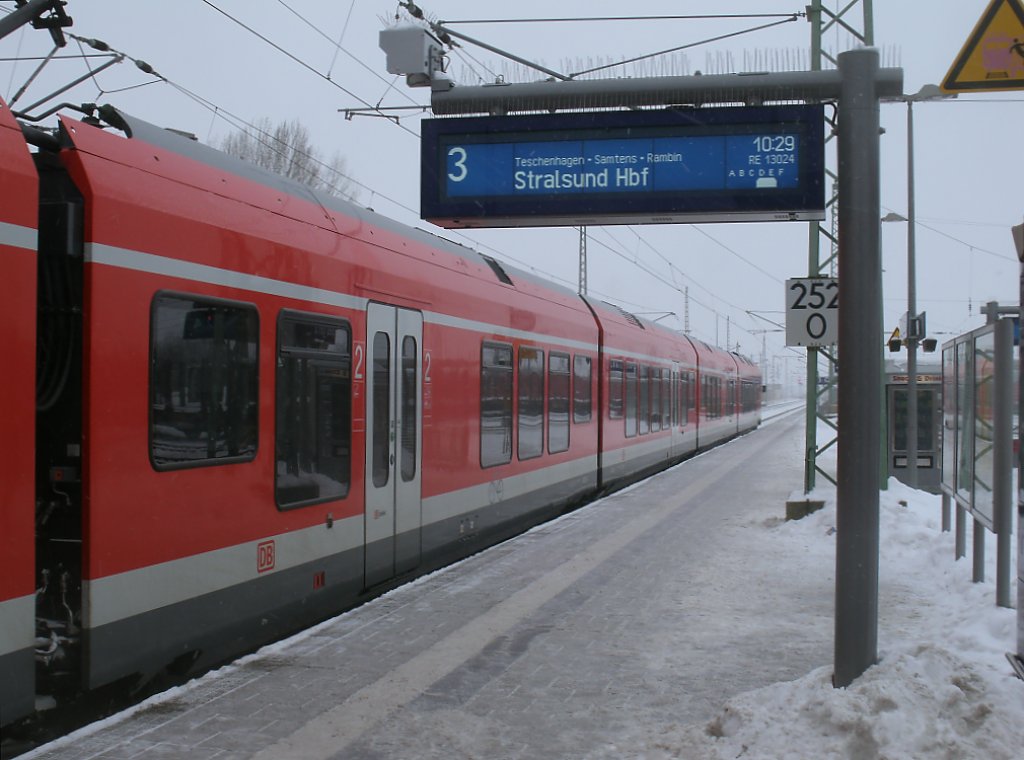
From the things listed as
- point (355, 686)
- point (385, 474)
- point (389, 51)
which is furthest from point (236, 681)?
point (389, 51)

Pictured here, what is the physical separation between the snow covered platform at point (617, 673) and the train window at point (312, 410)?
1.05m

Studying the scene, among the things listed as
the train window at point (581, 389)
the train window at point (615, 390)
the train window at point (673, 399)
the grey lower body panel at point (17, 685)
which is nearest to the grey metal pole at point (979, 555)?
the grey lower body panel at point (17, 685)

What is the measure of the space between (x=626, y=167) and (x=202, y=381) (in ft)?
10.6

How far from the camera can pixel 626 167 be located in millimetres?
6902

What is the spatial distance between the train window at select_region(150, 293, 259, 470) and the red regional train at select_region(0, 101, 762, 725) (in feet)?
0.05

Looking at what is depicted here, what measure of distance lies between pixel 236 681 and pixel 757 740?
3.06 metres

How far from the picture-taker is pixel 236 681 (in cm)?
582

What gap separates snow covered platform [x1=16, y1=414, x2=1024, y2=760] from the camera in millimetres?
4586

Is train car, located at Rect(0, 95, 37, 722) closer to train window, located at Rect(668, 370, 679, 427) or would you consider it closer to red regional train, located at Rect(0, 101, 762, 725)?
red regional train, located at Rect(0, 101, 762, 725)

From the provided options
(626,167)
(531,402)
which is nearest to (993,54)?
(626,167)

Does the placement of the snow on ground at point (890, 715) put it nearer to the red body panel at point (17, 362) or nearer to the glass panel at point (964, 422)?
the glass panel at point (964, 422)

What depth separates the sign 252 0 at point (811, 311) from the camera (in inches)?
457

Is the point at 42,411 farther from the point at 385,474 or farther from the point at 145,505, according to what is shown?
the point at 385,474

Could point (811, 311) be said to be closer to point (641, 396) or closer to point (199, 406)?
point (641, 396)
